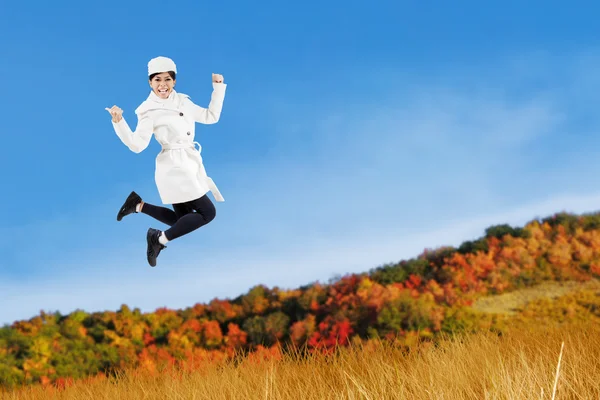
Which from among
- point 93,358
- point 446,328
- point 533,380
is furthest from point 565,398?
point 93,358

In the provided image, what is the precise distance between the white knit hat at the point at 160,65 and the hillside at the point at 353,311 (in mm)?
7371

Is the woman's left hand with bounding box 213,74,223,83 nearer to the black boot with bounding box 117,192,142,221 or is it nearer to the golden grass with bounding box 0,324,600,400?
the black boot with bounding box 117,192,142,221

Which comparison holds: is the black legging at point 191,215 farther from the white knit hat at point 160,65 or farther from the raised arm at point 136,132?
the white knit hat at point 160,65

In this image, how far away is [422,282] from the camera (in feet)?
37.4

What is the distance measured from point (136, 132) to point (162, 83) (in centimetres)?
30

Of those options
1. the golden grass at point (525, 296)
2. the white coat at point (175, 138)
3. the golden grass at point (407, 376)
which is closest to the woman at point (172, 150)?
the white coat at point (175, 138)

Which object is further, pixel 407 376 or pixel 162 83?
pixel 407 376

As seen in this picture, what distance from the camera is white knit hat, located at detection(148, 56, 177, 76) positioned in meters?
3.22

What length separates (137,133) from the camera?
10.8 ft

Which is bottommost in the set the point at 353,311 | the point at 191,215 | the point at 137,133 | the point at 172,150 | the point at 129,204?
the point at 353,311

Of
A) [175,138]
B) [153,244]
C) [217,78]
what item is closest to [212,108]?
[217,78]

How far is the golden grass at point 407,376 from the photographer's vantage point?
4180mm

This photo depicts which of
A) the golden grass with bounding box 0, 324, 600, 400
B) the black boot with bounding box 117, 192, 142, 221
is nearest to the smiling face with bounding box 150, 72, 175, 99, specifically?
the black boot with bounding box 117, 192, 142, 221

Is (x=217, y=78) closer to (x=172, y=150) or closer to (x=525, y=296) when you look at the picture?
(x=172, y=150)
